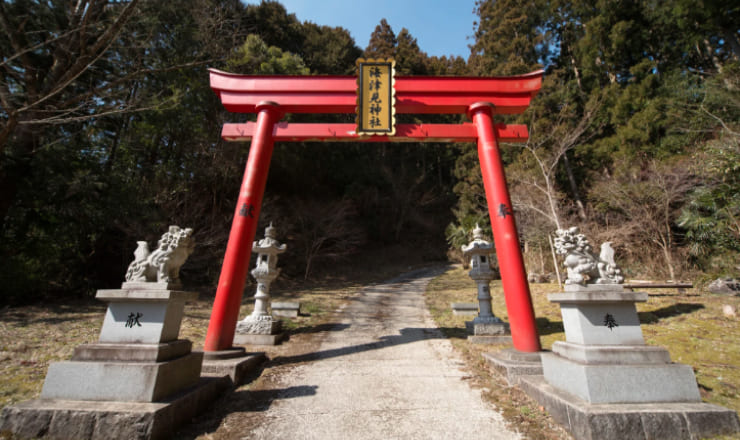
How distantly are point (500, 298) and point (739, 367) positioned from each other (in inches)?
211

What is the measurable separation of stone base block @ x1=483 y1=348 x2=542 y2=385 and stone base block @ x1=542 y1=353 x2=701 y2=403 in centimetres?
103

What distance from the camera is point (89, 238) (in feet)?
30.0

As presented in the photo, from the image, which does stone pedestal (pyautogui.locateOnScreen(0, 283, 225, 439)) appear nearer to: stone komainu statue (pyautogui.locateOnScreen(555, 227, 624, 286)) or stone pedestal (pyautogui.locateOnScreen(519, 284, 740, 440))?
stone pedestal (pyautogui.locateOnScreen(519, 284, 740, 440))

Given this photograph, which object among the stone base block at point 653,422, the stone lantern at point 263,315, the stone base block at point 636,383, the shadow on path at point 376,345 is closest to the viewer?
the stone base block at point 653,422

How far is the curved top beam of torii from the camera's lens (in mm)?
4879

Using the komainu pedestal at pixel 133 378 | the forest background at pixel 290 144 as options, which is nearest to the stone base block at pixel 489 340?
the komainu pedestal at pixel 133 378

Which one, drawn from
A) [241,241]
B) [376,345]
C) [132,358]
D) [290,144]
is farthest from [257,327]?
[290,144]

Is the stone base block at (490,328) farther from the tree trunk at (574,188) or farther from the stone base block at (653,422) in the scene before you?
the tree trunk at (574,188)

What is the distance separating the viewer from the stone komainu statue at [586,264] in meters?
2.69

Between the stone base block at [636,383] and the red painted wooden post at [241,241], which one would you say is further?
the red painted wooden post at [241,241]

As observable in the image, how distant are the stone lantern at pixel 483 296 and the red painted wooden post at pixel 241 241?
3.89 metres

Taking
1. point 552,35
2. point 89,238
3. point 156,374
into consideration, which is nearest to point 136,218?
point 89,238

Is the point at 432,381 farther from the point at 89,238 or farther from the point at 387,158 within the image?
the point at 387,158

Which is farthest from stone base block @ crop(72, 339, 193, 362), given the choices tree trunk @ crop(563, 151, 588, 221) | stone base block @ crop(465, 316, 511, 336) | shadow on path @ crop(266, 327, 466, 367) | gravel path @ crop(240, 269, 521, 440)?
tree trunk @ crop(563, 151, 588, 221)
